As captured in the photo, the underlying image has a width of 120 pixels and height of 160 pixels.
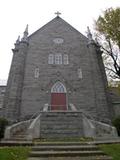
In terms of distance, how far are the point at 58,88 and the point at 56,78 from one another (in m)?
1.24

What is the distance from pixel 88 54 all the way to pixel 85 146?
56.5 ft

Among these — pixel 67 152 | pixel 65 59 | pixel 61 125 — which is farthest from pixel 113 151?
pixel 65 59

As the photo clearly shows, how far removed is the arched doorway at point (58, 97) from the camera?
21.7 meters

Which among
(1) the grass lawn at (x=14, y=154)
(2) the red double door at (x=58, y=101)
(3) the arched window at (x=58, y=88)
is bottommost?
(1) the grass lawn at (x=14, y=154)

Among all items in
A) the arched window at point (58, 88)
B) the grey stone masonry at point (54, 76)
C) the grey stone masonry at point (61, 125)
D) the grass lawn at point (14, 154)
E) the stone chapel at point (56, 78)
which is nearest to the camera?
the grass lawn at point (14, 154)

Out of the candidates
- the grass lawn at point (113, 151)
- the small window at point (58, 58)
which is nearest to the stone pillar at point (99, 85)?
the small window at point (58, 58)

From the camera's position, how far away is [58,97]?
22016mm

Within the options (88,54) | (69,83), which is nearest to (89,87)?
(69,83)

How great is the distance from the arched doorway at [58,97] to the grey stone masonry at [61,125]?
524 centimetres

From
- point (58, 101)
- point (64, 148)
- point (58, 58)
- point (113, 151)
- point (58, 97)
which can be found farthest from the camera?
point (58, 58)

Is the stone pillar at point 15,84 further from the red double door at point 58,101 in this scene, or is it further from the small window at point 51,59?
the red double door at point 58,101

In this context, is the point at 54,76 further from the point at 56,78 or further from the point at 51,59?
the point at 51,59

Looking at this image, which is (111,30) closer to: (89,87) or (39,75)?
(89,87)

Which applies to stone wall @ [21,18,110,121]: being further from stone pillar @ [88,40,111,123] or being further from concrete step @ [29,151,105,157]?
concrete step @ [29,151,105,157]
